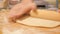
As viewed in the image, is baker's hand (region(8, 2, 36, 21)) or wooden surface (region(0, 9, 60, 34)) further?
baker's hand (region(8, 2, 36, 21))

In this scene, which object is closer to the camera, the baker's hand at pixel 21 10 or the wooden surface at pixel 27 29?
the wooden surface at pixel 27 29

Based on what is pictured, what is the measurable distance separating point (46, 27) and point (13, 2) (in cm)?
56

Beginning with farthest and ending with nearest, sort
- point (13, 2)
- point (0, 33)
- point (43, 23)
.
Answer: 1. point (13, 2)
2. point (43, 23)
3. point (0, 33)

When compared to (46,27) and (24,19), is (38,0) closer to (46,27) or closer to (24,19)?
(24,19)

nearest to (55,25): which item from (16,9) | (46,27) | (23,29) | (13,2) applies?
(46,27)

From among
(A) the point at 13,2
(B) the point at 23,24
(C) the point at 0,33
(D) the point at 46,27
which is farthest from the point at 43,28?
(A) the point at 13,2

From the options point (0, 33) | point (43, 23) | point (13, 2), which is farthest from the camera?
point (13, 2)

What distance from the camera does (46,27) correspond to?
2.63ft

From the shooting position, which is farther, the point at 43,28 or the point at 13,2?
the point at 13,2

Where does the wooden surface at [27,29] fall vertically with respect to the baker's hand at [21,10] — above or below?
below

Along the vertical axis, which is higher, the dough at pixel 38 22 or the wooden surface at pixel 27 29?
the dough at pixel 38 22

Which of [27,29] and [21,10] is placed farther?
[21,10]

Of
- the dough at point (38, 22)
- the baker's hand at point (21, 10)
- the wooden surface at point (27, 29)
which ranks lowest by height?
the wooden surface at point (27, 29)

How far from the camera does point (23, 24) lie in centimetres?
86
